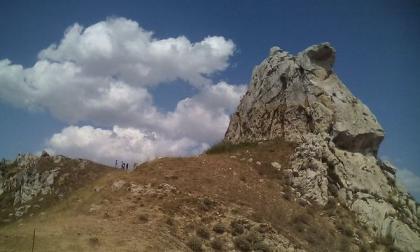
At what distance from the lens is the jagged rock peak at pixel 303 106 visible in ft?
125

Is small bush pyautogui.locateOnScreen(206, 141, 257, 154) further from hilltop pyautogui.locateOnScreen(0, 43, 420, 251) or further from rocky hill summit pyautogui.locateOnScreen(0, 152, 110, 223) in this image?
rocky hill summit pyautogui.locateOnScreen(0, 152, 110, 223)

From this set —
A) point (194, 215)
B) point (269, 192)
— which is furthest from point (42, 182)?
point (194, 215)

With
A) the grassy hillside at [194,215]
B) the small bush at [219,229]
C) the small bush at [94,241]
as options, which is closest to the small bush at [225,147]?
the grassy hillside at [194,215]

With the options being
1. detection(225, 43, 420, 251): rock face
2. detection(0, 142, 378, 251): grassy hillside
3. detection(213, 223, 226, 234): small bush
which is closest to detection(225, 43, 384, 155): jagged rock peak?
detection(225, 43, 420, 251): rock face

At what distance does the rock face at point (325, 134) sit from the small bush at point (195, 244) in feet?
40.4

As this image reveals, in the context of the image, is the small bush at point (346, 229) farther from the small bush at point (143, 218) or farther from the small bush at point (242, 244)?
the small bush at point (143, 218)

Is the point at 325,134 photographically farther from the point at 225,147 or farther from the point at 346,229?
the point at 346,229

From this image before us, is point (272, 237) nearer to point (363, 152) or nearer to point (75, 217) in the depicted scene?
point (75, 217)

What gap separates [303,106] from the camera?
127ft

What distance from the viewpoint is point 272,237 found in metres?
24.8

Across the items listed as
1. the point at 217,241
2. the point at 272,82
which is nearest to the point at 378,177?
the point at 272,82

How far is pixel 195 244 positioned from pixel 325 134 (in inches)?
742

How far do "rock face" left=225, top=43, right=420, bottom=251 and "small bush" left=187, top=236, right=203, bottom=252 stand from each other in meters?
12.3

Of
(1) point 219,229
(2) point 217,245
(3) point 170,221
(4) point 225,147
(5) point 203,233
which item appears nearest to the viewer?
(2) point 217,245
